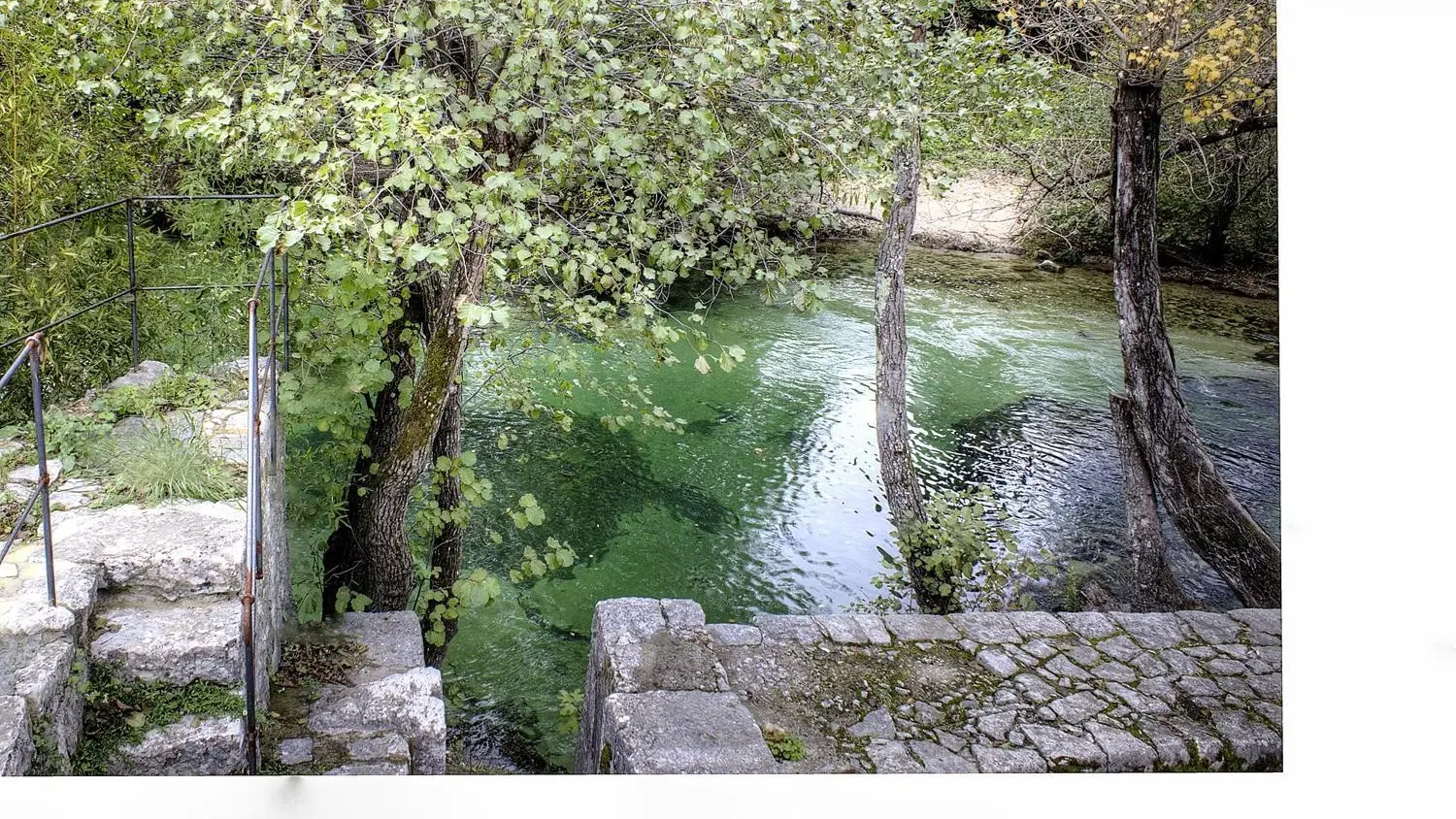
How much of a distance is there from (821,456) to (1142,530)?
202 cm

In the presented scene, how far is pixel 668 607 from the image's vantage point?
10.3 feet

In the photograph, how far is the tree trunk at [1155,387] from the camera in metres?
3.88

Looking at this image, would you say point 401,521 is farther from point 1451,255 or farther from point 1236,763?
point 1451,255

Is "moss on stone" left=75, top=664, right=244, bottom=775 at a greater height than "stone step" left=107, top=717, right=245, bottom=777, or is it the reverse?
"moss on stone" left=75, top=664, right=244, bottom=775

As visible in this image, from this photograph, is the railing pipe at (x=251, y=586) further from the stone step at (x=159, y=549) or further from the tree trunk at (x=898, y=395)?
the tree trunk at (x=898, y=395)

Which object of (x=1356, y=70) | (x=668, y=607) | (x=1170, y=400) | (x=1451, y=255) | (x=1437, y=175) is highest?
(x=1356, y=70)

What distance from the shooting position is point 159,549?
6.77ft

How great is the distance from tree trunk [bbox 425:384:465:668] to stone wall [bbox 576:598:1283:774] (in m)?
0.75

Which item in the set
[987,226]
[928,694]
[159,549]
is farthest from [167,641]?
[987,226]

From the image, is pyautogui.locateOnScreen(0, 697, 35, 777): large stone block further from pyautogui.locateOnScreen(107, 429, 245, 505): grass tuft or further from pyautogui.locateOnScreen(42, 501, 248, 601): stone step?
pyautogui.locateOnScreen(107, 429, 245, 505): grass tuft

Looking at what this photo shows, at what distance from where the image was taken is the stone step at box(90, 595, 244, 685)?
190 cm

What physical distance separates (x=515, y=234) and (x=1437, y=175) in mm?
2579

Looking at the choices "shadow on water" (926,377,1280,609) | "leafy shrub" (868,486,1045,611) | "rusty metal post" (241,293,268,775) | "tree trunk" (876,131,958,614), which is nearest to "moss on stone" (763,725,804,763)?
"rusty metal post" (241,293,268,775)

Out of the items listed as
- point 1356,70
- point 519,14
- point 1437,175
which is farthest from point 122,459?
point 1437,175
